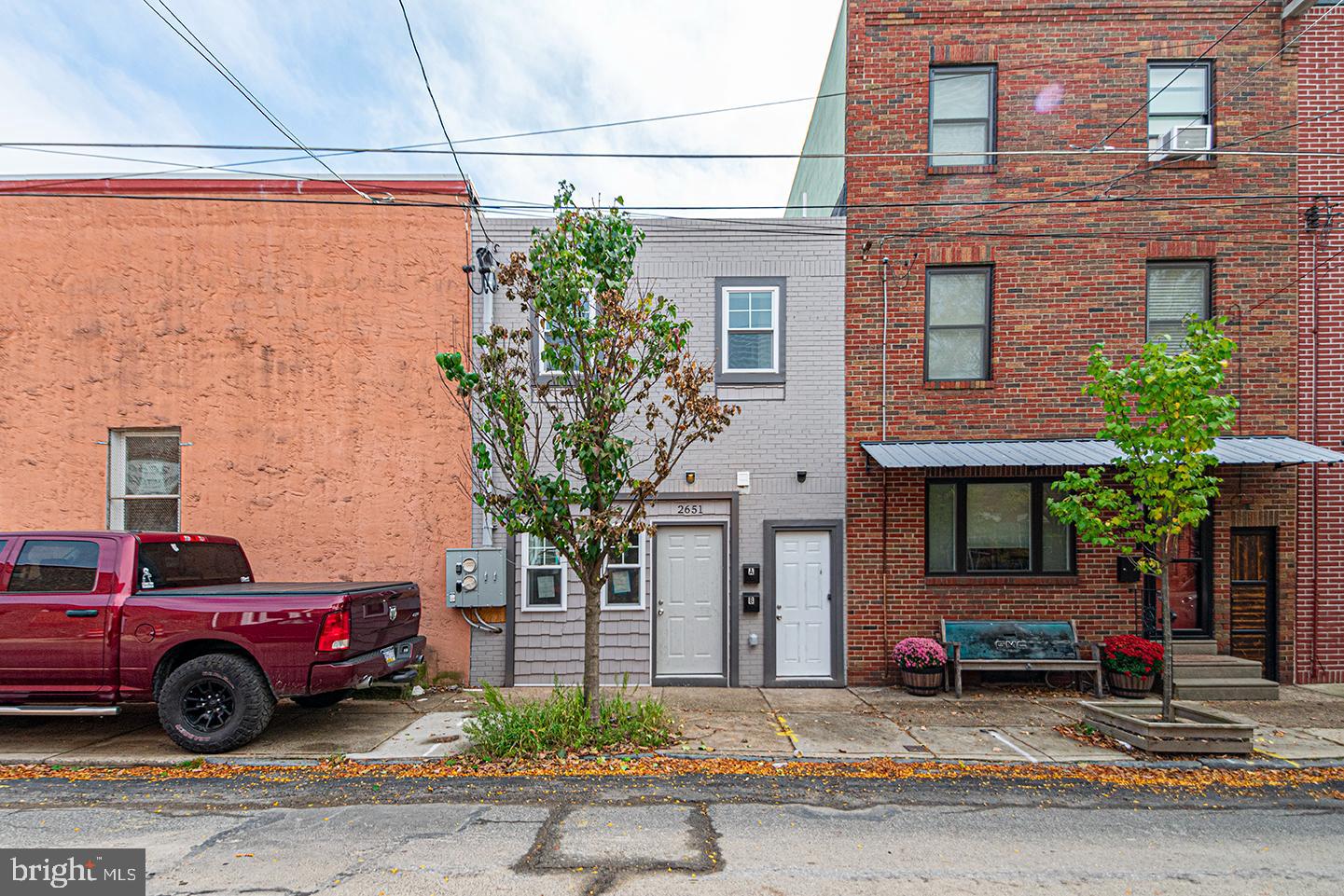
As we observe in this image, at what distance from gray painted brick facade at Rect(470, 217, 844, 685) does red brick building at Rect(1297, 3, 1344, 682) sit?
19.4 feet

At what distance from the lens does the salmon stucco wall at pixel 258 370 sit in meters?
9.23

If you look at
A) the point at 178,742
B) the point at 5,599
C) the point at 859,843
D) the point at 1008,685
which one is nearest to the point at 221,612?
the point at 178,742

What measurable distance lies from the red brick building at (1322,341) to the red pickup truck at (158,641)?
11.3 m

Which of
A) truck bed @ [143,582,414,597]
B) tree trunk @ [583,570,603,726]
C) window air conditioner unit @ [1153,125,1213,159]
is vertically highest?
window air conditioner unit @ [1153,125,1213,159]

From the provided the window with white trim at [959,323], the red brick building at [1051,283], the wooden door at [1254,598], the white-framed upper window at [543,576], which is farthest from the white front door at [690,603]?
the wooden door at [1254,598]

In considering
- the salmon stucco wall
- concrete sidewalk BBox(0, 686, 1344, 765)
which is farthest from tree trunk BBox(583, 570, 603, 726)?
the salmon stucco wall

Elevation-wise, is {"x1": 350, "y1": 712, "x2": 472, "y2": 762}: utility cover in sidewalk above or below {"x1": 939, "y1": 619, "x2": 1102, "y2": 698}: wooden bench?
below

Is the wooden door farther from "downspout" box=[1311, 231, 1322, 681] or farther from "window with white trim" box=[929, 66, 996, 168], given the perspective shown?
"window with white trim" box=[929, 66, 996, 168]

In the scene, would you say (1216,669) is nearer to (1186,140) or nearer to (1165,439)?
(1165,439)

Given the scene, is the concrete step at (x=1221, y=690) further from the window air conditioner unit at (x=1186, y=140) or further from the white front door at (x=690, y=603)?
the window air conditioner unit at (x=1186, y=140)

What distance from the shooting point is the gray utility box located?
8.92 m

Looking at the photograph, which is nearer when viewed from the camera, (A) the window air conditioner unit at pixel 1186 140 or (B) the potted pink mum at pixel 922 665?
(B) the potted pink mum at pixel 922 665

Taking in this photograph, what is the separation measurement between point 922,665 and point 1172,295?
5.92 meters

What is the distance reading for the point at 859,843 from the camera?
15.5ft
